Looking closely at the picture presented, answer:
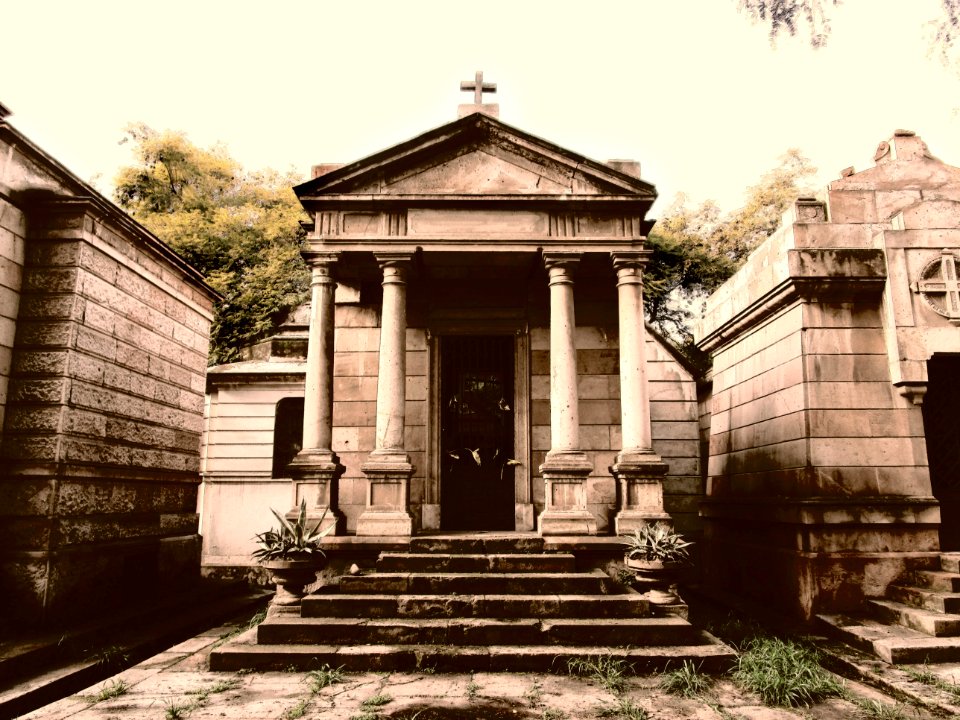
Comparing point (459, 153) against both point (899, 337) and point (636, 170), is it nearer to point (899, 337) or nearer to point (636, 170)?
point (636, 170)

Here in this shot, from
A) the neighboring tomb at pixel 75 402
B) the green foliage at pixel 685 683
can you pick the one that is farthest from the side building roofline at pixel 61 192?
the green foliage at pixel 685 683

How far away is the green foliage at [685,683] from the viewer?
5.30 metres

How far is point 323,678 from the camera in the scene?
215 inches

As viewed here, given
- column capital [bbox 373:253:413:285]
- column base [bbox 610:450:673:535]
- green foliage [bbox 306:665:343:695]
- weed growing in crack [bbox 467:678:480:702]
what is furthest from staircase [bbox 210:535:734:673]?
column capital [bbox 373:253:413:285]

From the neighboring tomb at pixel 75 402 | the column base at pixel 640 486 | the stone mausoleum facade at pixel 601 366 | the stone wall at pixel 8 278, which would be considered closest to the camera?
the neighboring tomb at pixel 75 402

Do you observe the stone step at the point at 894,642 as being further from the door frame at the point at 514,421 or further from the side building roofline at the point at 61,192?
the side building roofline at the point at 61,192

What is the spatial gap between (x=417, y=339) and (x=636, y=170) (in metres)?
4.16

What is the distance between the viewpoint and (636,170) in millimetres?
9344

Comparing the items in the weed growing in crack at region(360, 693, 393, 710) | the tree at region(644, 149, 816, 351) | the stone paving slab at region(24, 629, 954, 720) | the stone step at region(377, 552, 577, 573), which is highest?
the tree at region(644, 149, 816, 351)

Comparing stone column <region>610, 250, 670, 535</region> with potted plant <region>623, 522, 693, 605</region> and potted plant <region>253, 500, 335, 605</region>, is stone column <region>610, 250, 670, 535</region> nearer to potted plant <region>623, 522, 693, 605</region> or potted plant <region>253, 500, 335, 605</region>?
potted plant <region>623, 522, 693, 605</region>

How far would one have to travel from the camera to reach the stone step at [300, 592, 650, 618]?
21.8ft

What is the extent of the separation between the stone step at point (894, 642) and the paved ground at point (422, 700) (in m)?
0.62

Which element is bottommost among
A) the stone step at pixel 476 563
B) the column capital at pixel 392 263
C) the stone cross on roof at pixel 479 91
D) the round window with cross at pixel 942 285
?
the stone step at pixel 476 563

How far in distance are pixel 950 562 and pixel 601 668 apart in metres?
4.60
